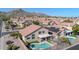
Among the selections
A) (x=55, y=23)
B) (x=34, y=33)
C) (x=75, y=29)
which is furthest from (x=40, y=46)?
(x=75, y=29)

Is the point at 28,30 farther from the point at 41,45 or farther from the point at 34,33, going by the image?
the point at 41,45

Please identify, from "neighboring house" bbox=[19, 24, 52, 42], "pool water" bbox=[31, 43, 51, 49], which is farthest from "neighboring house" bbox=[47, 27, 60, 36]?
"pool water" bbox=[31, 43, 51, 49]

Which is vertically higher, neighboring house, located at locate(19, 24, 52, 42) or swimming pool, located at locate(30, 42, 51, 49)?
neighboring house, located at locate(19, 24, 52, 42)

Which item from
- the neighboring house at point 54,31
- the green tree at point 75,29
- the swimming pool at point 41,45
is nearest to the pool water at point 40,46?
the swimming pool at point 41,45

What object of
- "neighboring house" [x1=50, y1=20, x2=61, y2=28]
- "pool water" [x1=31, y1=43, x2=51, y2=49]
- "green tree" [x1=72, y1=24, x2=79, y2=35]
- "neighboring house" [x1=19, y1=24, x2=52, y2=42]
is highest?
"neighboring house" [x1=50, y1=20, x2=61, y2=28]

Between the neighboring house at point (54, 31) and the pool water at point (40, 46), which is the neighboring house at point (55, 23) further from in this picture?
the pool water at point (40, 46)

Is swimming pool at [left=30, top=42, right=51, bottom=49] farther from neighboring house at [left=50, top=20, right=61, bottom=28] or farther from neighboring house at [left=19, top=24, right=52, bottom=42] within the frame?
neighboring house at [left=50, top=20, right=61, bottom=28]

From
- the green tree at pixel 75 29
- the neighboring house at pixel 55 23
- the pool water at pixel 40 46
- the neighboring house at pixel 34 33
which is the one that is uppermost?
the neighboring house at pixel 55 23
